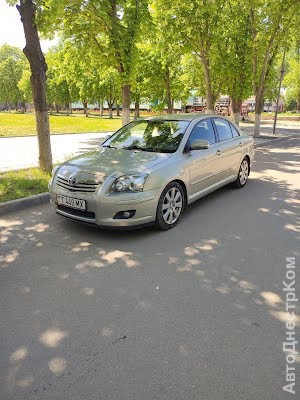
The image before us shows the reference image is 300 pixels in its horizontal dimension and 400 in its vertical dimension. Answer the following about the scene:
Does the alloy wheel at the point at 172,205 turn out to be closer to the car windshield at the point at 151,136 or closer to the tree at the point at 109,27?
the car windshield at the point at 151,136

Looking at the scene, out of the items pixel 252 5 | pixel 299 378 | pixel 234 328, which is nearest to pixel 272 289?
pixel 234 328

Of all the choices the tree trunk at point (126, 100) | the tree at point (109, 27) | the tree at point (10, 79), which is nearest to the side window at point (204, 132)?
the tree at point (109, 27)

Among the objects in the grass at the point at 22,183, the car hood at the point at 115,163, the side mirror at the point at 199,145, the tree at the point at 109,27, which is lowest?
the grass at the point at 22,183

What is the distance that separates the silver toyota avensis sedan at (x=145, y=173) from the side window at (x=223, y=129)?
1.3 inches

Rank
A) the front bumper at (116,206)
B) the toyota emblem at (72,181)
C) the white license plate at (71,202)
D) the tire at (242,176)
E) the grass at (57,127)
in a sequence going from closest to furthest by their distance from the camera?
the front bumper at (116,206), the white license plate at (71,202), the toyota emblem at (72,181), the tire at (242,176), the grass at (57,127)

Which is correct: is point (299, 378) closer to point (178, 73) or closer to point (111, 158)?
point (111, 158)

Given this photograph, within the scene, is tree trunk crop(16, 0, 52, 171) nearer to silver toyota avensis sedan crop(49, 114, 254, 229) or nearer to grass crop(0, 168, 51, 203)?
grass crop(0, 168, 51, 203)

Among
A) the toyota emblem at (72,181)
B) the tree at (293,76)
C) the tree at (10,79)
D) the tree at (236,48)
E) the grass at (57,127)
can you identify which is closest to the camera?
the toyota emblem at (72,181)

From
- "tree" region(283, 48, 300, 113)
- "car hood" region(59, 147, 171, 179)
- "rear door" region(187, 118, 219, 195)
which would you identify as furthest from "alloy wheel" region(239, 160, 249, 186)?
"tree" region(283, 48, 300, 113)

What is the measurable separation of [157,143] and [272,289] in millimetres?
2954

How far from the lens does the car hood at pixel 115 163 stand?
4668 millimetres

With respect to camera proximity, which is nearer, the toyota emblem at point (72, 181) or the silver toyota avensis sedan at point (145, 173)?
the silver toyota avensis sedan at point (145, 173)

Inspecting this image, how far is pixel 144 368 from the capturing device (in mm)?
2432

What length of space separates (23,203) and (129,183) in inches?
98.6
